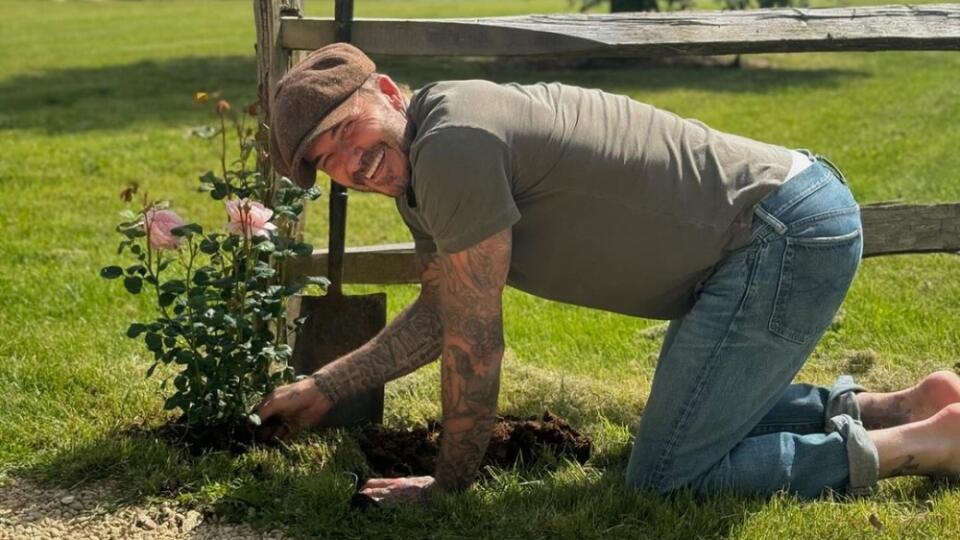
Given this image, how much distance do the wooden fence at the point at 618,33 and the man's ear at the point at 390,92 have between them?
30.2 inches

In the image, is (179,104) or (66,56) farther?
(66,56)

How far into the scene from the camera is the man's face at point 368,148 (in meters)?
2.98

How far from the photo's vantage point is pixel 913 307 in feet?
17.9

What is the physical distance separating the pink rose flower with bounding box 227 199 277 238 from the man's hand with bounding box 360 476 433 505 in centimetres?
78

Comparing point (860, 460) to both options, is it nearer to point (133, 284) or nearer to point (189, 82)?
point (133, 284)

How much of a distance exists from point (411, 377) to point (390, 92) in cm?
162

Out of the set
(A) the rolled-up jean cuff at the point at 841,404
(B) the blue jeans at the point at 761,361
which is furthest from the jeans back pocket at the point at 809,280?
(A) the rolled-up jean cuff at the point at 841,404

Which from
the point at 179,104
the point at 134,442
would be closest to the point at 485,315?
the point at 134,442

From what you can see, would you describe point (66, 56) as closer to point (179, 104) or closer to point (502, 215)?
point (179, 104)

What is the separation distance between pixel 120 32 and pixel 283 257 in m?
19.1

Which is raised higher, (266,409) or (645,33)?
(645,33)

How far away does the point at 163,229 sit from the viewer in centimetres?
352

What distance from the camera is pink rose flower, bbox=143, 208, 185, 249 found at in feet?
11.6

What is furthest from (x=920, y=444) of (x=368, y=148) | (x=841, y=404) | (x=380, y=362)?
(x=368, y=148)
